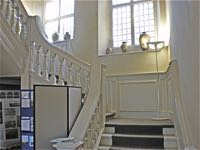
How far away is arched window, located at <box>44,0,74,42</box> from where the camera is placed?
23.3 feet

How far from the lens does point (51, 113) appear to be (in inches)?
116

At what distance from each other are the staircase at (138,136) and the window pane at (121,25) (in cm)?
279

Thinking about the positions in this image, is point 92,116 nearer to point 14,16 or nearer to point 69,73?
point 69,73

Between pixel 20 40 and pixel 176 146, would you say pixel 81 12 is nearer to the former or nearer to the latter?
pixel 20 40

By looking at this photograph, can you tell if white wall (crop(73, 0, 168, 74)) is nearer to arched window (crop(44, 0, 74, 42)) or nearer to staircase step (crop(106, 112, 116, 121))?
arched window (crop(44, 0, 74, 42))

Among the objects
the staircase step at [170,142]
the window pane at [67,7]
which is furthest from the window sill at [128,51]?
the staircase step at [170,142]

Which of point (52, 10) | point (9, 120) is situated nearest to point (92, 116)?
point (9, 120)

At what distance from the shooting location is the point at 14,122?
17.0 ft

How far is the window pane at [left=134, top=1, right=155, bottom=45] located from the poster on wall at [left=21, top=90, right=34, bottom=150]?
11.5 ft

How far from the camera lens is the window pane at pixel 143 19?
5852 millimetres

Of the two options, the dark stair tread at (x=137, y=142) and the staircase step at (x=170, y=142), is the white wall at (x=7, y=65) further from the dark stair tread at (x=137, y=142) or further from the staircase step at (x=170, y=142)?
the staircase step at (x=170, y=142)

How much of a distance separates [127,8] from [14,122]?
12.2 ft

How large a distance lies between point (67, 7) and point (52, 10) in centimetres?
64

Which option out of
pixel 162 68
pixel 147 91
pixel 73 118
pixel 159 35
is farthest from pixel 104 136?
pixel 159 35
